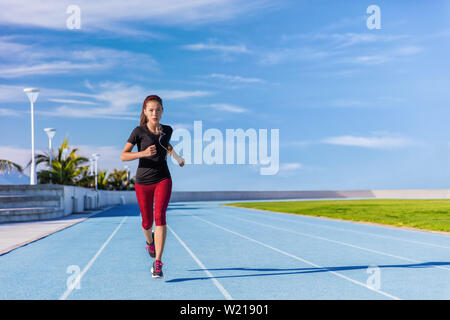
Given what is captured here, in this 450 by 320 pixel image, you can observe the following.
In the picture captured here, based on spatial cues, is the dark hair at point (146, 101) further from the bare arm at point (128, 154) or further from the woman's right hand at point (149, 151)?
the woman's right hand at point (149, 151)

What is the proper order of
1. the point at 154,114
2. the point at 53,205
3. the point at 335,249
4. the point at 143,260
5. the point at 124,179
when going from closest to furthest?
the point at 154,114 < the point at 143,260 < the point at 335,249 < the point at 53,205 < the point at 124,179

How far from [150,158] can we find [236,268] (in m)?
2.94

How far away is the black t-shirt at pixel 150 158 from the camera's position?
21.3 ft

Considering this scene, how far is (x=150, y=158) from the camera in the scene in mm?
6555

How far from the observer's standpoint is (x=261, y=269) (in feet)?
27.5

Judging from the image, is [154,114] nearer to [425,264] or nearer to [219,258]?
[219,258]

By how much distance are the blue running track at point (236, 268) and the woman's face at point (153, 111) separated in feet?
7.37

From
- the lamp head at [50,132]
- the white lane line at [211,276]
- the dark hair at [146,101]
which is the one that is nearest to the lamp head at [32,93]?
the lamp head at [50,132]

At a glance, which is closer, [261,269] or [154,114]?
[154,114]

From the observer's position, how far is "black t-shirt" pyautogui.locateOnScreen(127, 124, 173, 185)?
6.49m

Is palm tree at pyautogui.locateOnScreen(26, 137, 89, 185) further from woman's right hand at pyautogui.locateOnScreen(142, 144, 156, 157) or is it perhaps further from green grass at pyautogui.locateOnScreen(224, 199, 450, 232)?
woman's right hand at pyautogui.locateOnScreen(142, 144, 156, 157)

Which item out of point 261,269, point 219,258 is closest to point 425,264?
point 261,269
